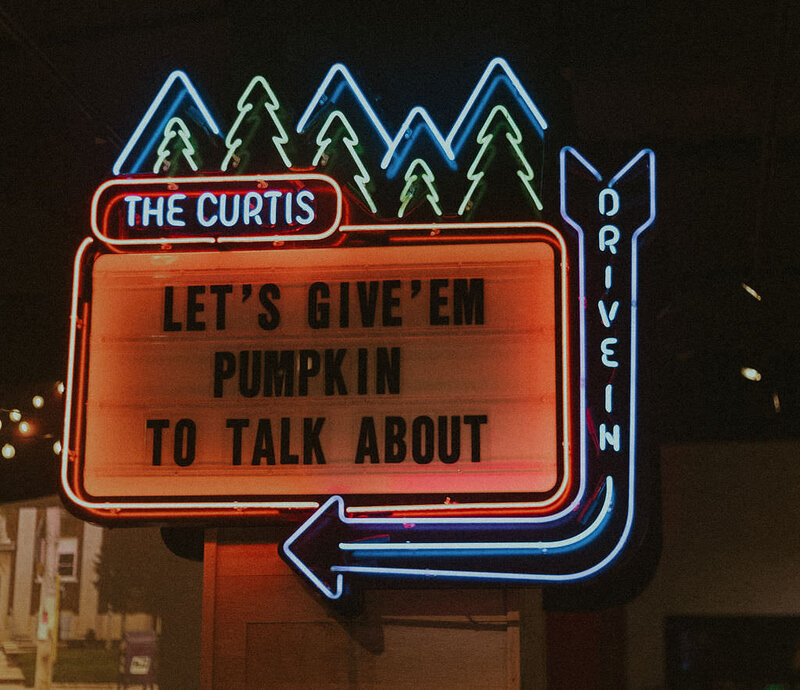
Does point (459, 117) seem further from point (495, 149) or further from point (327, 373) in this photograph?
point (327, 373)

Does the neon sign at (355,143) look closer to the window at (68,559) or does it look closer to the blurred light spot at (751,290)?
the blurred light spot at (751,290)

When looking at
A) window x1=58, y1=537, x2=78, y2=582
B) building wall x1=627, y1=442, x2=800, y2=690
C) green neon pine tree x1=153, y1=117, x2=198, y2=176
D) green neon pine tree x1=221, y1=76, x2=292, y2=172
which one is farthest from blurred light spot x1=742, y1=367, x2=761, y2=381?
window x1=58, y1=537, x2=78, y2=582

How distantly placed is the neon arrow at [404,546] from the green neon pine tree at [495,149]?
1.52m

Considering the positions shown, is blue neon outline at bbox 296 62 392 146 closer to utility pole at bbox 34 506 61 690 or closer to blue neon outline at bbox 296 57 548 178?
blue neon outline at bbox 296 57 548 178

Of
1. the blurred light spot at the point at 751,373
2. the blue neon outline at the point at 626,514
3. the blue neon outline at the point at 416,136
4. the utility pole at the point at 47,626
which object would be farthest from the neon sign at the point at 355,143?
the utility pole at the point at 47,626

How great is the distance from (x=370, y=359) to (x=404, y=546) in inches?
34.9

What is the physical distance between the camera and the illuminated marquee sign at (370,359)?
4.61 metres

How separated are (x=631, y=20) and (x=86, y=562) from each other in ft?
33.0

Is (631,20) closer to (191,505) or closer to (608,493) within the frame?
(608,493)

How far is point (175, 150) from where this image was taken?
5.20 m

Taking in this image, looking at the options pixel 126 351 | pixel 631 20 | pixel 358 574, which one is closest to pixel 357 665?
pixel 358 574

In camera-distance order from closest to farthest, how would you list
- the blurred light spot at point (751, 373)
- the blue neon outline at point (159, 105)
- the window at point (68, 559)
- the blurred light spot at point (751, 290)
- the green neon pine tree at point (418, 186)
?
1. the green neon pine tree at point (418, 186)
2. the blue neon outline at point (159, 105)
3. the blurred light spot at point (751, 290)
4. the blurred light spot at point (751, 373)
5. the window at point (68, 559)

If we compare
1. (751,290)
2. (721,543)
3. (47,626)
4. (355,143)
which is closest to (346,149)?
(355,143)

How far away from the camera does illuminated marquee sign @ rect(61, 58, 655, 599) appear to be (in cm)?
461
